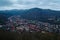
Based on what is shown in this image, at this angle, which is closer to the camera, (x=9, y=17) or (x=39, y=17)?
(x=9, y=17)

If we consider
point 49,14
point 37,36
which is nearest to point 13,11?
point 49,14

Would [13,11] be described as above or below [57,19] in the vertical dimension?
above

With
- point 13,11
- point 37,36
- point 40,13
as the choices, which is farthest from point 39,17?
point 37,36

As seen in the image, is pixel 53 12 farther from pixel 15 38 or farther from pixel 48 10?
pixel 15 38

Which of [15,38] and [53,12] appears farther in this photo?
[53,12]

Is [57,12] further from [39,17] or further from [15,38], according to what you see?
[15,38]

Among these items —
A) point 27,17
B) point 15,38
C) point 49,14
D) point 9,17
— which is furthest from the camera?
point 49,14

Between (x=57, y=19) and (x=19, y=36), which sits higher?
(x=19, y=36)

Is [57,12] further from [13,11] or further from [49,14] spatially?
[13,11]

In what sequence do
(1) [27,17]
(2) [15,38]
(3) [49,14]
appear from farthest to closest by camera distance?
(3) [49,14] < (1) [27,17] < (2) [15,38]
